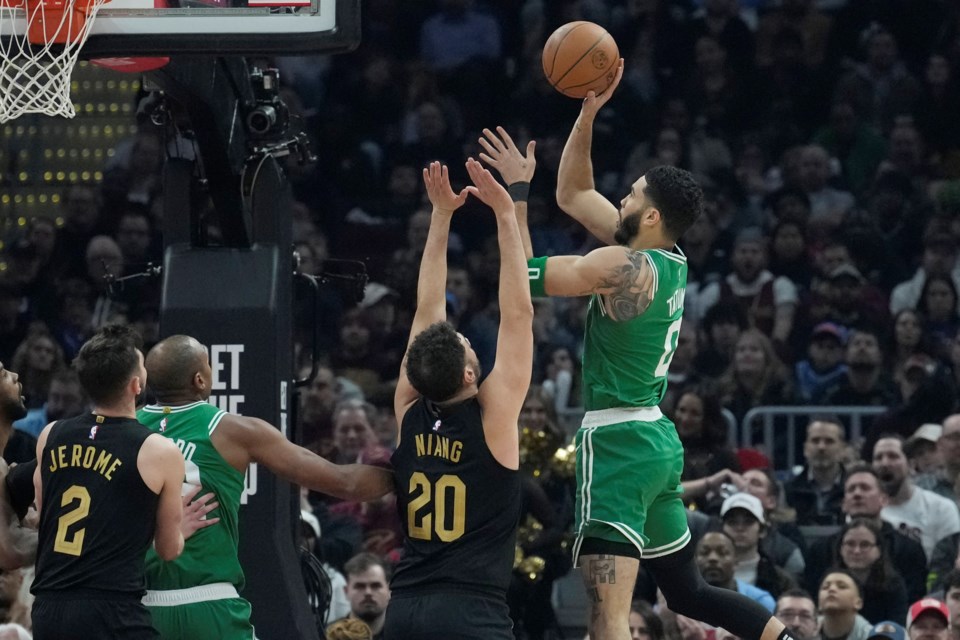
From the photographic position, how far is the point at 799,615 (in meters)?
9.73

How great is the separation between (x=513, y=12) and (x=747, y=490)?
716 centimetres

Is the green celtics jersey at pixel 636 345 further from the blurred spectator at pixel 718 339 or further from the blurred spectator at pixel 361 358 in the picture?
the blurred spectator at pixel 361 358

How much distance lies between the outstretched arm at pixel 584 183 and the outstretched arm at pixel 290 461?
61.6 inches

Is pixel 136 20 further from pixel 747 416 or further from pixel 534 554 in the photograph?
pixel 747 416

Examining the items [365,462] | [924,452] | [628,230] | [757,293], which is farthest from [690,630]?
[757,293]

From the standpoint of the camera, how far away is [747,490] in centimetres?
1118

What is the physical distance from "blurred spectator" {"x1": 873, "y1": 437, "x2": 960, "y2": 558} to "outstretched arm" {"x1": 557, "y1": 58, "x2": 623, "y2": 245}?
13.5 feet

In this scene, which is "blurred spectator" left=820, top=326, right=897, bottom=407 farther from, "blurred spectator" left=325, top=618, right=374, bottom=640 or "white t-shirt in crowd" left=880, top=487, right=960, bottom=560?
"blurred spectator" left=325, top=618, right=374, bottom=640

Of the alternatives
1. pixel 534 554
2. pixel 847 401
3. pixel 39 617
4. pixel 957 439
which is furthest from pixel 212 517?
pixel 847 401

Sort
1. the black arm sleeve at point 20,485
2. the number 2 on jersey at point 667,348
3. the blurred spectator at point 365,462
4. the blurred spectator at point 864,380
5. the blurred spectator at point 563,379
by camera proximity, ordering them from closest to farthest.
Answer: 1. the black arm sleeve at point 20,485
2. the number 2 on jersey at point 667,348
3. the blurred spectator at point 365,462
4. the blurred spectator at point 864,380
5. the blurred spectator at point 563,379

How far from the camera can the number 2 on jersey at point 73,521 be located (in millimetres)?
6320

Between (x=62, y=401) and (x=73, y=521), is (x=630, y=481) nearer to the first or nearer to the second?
(x=73, y=521)

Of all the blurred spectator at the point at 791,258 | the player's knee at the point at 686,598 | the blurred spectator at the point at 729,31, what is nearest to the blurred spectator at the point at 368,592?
the player's knee at the point at 686,598

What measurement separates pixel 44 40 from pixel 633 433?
9.58ft
